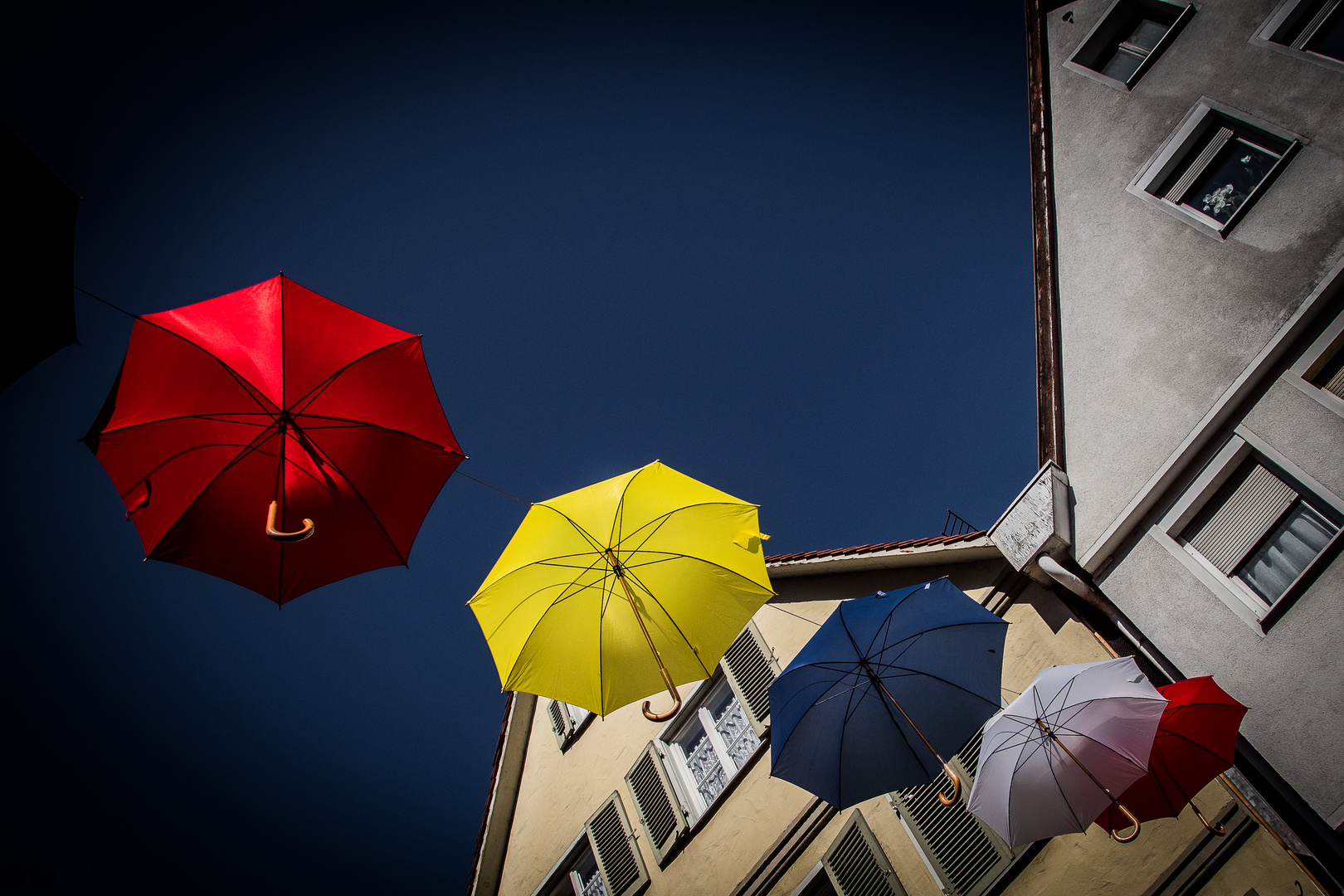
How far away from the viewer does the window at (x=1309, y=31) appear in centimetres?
666

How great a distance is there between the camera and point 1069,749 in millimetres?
5133

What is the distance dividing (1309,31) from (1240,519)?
194 inches

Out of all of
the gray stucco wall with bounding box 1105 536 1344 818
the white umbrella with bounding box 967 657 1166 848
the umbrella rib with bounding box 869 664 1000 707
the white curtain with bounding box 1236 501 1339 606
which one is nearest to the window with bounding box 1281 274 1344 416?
the white curtain with bounding box 1236 501 1339 606

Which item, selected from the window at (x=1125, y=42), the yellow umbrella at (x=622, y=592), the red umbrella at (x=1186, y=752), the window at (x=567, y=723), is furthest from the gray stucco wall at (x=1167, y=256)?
the window at (x=567, y=723)

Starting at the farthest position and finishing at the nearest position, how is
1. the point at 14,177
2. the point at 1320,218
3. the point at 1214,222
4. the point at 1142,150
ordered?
the point at 1142,150 → the point at 1214,222 → the point at 1320,218 → the point at 14,177

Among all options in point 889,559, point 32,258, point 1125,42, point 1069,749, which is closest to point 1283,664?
point 1069,749

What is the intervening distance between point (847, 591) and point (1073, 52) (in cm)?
804

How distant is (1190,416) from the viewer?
6703 mm

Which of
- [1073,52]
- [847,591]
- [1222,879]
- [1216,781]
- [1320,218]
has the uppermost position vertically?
[1073,52]

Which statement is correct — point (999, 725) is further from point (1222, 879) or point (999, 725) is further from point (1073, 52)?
point (1073, 52)

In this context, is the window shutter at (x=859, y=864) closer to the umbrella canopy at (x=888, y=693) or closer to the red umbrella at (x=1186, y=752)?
the umbrella canopy at (x=888, y=693)

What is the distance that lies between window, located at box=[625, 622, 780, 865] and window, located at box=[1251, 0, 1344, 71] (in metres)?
8.82

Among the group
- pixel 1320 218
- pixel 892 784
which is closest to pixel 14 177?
pixel 892 784

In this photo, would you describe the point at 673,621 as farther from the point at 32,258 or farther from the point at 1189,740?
the point at 32,258
